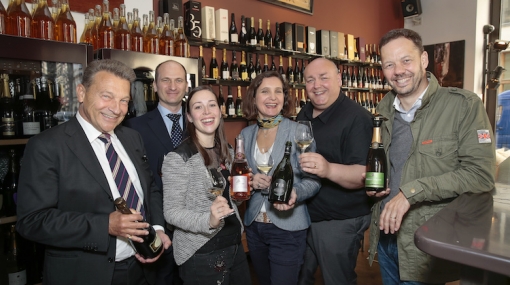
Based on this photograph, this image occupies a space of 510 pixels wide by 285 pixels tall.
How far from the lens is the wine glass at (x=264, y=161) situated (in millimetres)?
1823

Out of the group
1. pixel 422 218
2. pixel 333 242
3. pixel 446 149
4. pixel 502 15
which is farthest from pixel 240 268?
pixel 502 15

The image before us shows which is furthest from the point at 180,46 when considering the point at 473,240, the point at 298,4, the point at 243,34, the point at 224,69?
the point at 473,240

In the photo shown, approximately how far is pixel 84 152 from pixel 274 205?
36.0 inches

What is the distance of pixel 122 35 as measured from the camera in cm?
258

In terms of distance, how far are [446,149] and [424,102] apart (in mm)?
243

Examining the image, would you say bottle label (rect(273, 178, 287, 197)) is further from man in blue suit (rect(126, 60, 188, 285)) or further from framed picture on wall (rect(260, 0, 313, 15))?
framed picture on wall (rect(260, 0, 313, 15))

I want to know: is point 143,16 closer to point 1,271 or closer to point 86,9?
point 86,9

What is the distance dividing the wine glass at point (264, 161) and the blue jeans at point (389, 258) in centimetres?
67

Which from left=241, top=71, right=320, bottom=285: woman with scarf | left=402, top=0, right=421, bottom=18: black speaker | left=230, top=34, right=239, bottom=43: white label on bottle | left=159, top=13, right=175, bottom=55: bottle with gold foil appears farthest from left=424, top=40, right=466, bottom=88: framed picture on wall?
left=241, top=71, right=320, bottom=285: woman with scarf

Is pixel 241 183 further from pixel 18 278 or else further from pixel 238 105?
pixel 238 105

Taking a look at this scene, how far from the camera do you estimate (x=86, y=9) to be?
2.83 metres

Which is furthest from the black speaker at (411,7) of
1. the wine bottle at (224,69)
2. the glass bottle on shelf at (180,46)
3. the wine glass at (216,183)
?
the wine glass at (216,183)

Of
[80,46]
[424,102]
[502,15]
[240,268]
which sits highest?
[502,15]

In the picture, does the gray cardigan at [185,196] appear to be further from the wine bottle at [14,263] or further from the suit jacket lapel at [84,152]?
the wine bottle at [14,263]
